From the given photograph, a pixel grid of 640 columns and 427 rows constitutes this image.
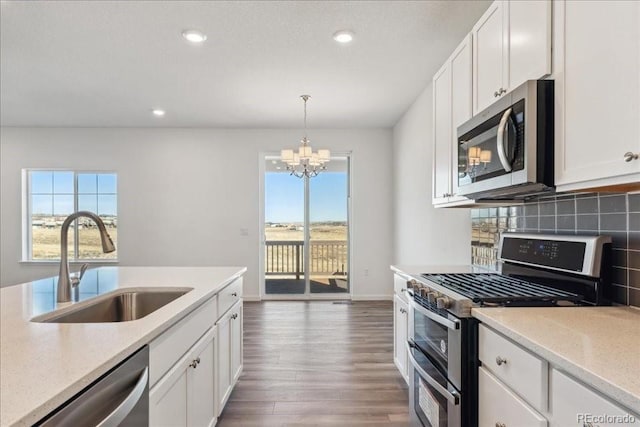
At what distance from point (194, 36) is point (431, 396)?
2906 mm

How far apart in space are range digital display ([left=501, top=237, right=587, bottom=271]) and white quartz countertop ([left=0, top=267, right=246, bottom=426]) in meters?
1.68

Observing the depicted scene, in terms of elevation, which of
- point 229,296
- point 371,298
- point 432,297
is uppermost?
point 432,297

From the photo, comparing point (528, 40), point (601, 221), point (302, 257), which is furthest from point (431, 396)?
point (302, 257)

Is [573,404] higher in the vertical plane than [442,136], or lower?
lower

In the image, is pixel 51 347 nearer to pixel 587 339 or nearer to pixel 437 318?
pixel 437 318

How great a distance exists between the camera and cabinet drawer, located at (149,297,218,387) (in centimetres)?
123

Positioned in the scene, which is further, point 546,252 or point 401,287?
point 401,287

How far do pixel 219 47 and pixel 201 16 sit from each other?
1.49 feet

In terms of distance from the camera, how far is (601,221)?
1.53 meters

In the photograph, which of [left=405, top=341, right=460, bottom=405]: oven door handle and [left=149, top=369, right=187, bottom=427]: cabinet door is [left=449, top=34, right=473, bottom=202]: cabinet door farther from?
[left=149, top=369, right=187, bottom=427]: cabinet door

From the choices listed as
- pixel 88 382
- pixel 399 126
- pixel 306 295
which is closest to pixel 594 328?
pixel 88 382

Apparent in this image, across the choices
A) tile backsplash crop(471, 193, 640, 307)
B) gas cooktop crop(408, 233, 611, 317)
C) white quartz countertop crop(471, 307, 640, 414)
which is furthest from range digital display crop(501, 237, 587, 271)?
white quartz countertop crop(471, 307, 640, 414)

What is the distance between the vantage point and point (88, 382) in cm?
85

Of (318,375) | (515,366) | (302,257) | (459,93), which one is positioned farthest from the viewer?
(302,257)
